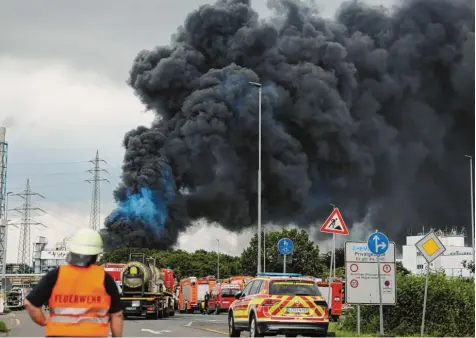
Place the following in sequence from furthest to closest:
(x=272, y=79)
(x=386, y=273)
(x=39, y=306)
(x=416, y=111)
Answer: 1. (x=416, y=111)
2. (x=272, y=79)
3. (x=386, y=273)
4. (x=39, y=306)

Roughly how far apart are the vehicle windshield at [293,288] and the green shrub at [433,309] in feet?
13.1

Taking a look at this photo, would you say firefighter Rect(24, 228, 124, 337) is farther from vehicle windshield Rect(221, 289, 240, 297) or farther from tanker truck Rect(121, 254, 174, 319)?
vehicle windshield Rect(221, 289, 240, 297)

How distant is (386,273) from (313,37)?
2617 inches

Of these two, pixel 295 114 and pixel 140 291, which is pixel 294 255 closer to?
pixel 295 114

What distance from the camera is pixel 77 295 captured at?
6840mm

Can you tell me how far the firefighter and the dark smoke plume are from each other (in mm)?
67135

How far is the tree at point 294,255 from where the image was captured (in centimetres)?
7794

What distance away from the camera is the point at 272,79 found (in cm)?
8294

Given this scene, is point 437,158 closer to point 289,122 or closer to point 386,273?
point 289,122

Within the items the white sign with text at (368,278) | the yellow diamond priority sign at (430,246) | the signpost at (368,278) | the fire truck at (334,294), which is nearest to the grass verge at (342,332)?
the signpost at (368,278)

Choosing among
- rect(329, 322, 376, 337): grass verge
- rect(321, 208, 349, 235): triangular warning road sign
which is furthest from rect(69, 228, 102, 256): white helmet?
rect(321, 208, 349, 235): triangular warning road sign

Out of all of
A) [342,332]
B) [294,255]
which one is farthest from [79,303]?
[294,255]

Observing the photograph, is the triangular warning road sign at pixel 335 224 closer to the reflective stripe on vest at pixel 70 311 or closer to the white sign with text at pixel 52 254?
the reflective stripe on vest at pixel 70 311

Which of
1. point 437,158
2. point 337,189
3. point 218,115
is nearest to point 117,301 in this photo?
point 218,115
